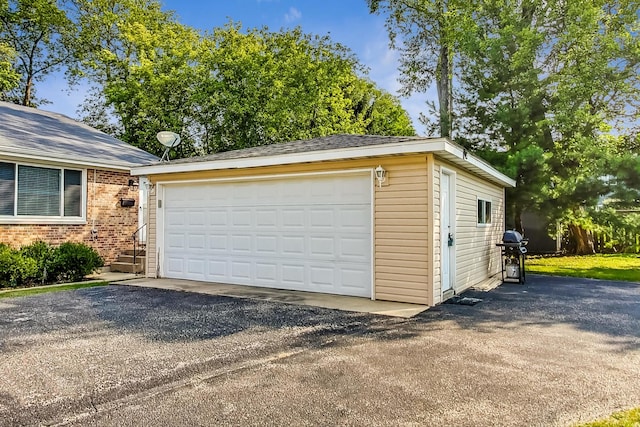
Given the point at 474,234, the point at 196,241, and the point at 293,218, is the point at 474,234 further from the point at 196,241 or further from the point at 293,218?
the point at 196,241

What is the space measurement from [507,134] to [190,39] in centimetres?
1797

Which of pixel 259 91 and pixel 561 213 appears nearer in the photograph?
pixel 561 213

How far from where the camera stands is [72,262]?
9281 millimetres

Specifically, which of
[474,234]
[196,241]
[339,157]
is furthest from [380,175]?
[196,241]

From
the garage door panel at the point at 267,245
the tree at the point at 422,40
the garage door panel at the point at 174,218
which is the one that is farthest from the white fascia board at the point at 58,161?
the tree at the point at 422,40

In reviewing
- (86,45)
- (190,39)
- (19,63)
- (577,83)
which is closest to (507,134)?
(577,83)

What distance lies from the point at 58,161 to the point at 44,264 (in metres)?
2.60

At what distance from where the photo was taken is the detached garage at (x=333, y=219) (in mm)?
6758

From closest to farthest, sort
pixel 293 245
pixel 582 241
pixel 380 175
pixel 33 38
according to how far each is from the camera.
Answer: pixel 380 175 < pixel 293 245 < pixel 582 241 < pixel 33 38

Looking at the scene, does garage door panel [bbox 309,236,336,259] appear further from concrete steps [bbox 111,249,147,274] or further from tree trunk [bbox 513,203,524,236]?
tree trunk [bbox 513,203,524,236]

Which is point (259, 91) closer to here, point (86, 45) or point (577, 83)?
point (86, 45)

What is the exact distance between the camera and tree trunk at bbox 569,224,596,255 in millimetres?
16891

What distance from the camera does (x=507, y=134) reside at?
13562 millimetres

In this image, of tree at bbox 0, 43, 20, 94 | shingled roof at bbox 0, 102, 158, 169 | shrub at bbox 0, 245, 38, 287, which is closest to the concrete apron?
shrub at bbox 0, 245, 38, 287
